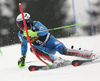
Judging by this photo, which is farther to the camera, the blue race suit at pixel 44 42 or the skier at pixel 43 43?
the blue race suit at pixel 44 42

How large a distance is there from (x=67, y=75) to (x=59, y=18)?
5673 millimetres

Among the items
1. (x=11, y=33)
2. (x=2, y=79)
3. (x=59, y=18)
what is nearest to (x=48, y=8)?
(x=59, y=18)

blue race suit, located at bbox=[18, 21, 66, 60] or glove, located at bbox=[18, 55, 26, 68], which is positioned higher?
blue race suit, located at bbox=[18, 21, 66, 60]

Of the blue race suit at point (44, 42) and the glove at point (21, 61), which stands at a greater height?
the blue race suit at point (44, 42)

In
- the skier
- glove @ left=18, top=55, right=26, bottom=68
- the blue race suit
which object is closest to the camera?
the skier

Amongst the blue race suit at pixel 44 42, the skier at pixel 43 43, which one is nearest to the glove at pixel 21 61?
the skier at pixel 43 43

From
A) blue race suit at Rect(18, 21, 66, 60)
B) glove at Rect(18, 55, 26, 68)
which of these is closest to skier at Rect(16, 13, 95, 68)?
blue race suit at Rect(18, 21, 66, 60)

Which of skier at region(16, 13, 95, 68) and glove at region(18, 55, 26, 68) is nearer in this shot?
skier at region(16, 13, 95, 68)

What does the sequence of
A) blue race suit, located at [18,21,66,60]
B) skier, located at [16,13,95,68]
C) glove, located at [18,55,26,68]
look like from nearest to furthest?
skier, located at [16,13,95,68] → blue race suit, located at [18,21,66,60] → glove, located at [18,55,26,68]

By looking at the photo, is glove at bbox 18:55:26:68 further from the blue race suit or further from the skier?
the blue race suit

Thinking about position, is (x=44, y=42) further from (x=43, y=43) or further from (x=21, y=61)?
(x=21, y=61)

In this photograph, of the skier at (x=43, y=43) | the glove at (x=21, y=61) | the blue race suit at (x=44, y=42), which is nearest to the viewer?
the skier at (x=43, y=43)

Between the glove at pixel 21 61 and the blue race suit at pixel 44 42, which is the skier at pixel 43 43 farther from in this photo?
the glove at pixel 21 61

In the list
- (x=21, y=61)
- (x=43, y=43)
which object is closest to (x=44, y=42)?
(x=43, y=43)
